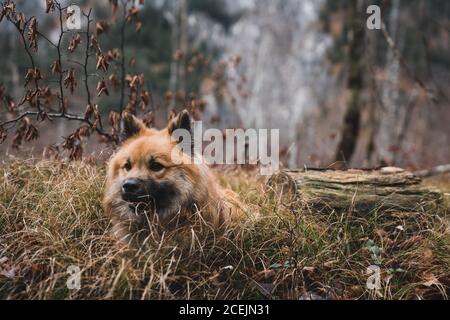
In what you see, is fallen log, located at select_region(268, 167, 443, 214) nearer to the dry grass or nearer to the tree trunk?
the dry grass

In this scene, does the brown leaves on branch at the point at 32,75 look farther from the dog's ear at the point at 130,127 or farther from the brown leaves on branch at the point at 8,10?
the dog's ear at the point at 130,127

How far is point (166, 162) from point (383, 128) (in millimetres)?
13825

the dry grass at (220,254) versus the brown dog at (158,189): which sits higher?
the brown dog at (158,189)

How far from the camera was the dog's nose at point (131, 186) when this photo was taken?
3.46 meters

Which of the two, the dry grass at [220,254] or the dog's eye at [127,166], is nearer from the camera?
the dry grass at [220,254]

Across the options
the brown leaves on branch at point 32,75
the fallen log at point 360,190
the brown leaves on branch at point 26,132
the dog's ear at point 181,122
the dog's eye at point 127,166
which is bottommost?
the fallen log at point 360,190

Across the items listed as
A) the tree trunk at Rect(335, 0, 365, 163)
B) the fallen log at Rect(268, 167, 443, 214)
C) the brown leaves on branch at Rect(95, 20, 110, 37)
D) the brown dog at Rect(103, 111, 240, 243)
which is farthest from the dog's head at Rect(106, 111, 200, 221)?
the tree trunk at Rect(335, 0, 365, 163)

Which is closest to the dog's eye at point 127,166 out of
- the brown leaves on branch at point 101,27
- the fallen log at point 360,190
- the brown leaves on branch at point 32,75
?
the brown leaves on branch at point 32,75

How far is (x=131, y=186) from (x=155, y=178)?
0.24 meters

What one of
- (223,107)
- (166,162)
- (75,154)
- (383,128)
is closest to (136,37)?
(223,107)

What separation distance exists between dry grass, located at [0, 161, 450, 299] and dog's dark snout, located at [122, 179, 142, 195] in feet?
1.28
